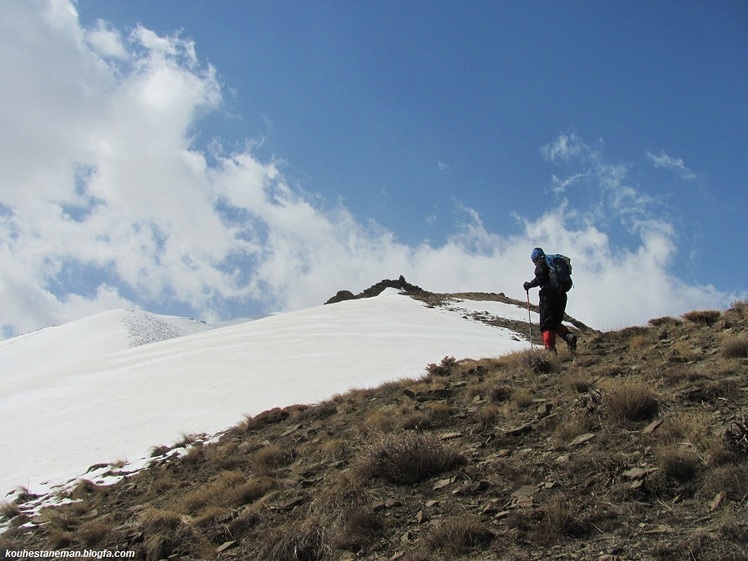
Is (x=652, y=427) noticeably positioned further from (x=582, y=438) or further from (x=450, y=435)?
(x=450, y=435)

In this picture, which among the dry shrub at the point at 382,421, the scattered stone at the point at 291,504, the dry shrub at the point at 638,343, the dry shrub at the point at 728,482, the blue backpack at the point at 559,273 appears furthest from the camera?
the blue backpack at the point at 559,273

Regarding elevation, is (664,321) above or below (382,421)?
above

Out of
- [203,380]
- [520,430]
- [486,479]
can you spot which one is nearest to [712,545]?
[486,479]

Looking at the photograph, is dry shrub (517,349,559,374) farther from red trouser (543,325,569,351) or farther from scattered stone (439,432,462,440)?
scattered stone (439,432,462,440)

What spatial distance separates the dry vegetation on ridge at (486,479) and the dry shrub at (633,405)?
0.06 feet

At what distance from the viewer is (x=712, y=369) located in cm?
752

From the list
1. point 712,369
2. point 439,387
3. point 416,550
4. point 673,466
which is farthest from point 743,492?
point 439,387

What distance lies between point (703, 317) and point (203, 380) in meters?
14.0

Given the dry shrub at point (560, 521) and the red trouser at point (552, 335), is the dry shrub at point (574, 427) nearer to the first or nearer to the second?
the dry shrub at point (560, 521)

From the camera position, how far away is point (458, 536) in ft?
15.7

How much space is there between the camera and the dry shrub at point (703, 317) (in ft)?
37.6

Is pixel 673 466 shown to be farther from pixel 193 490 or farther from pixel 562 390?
pixel 193 490

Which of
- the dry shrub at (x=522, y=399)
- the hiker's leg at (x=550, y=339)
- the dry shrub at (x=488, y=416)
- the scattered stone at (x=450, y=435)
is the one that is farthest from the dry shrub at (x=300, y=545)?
the hiker's leg at (x=550, y=339)

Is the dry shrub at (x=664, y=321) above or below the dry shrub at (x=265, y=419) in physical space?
above
